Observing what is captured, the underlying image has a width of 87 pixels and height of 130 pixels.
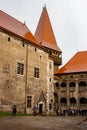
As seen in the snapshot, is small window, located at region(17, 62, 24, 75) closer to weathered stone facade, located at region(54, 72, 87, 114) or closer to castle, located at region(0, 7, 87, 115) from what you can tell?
castle, located at region(0, 7, 87, 115)

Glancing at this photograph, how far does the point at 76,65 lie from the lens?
3716 centimetres

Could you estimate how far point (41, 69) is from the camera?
88.1ft

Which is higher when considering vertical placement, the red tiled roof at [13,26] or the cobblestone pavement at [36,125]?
the red tiled roof at [13,26]

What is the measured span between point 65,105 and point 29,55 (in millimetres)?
13401

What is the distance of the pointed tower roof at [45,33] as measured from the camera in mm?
39219

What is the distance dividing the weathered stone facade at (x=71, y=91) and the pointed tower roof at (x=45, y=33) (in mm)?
6569

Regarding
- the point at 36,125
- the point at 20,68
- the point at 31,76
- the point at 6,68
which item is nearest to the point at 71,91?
the point at 31,76

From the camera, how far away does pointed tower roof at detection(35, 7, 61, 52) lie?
39219mm

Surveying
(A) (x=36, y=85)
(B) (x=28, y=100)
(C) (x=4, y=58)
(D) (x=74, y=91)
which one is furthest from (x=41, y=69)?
(D) (x=74, y=91)

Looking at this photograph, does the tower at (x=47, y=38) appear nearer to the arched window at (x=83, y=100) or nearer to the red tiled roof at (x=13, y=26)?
the arched window at (x=83, y=100)

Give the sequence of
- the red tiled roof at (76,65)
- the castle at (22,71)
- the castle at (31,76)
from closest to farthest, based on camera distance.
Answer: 1. the castle at (22,71)
2. the castle at (31,76)
3. the red tiled roof at (76,65)

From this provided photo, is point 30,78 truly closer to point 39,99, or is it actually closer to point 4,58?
point 39,99

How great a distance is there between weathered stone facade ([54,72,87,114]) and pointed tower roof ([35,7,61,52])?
657 centimetres

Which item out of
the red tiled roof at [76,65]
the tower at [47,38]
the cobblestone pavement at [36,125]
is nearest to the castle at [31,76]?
the red tiled roof at [76,65]
